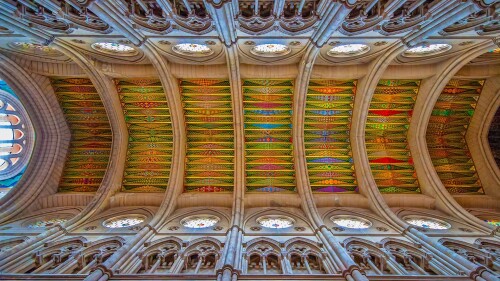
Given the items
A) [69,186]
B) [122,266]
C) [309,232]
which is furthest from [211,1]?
[69,186]

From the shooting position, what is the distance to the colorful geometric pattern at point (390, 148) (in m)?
15.9

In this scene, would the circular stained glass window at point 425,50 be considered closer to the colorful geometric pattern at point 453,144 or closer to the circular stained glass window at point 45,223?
the colorful geometric pattern at point 453,144

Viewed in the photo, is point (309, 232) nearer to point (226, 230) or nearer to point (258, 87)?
point (226, 230)

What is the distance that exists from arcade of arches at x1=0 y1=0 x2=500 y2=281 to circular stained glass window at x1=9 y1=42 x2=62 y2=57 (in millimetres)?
77

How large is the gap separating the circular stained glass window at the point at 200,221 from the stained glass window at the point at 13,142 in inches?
339

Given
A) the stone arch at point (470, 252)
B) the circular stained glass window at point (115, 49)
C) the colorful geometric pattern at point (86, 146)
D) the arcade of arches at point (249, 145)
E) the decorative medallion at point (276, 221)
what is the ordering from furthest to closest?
the colorful geometric pattern at point (86, 146), the decorative medallion at point (276, 221), the circular stained glass window at point (115, 49), the stone arch at point (470, 252), the arcade of arches at point (249, 145)

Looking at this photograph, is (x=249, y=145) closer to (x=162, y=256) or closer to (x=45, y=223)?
(x=162, y=256)

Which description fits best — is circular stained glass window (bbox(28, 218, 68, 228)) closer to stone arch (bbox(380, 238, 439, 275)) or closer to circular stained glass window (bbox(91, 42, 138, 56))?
circular stained glass window (bbox(91, 42, 138, 56))

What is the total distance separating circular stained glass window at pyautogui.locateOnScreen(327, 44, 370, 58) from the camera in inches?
520

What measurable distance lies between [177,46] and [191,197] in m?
7.41

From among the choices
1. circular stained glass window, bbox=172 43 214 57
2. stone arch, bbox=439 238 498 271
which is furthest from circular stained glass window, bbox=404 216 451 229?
circular stained glass window, bbox=172 43 214 57

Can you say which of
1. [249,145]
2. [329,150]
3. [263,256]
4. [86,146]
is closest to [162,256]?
[263,256]

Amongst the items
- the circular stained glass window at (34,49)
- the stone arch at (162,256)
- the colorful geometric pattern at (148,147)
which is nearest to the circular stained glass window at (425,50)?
the colorful geometric pattern at (148,147)

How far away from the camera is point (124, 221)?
14.4 m
